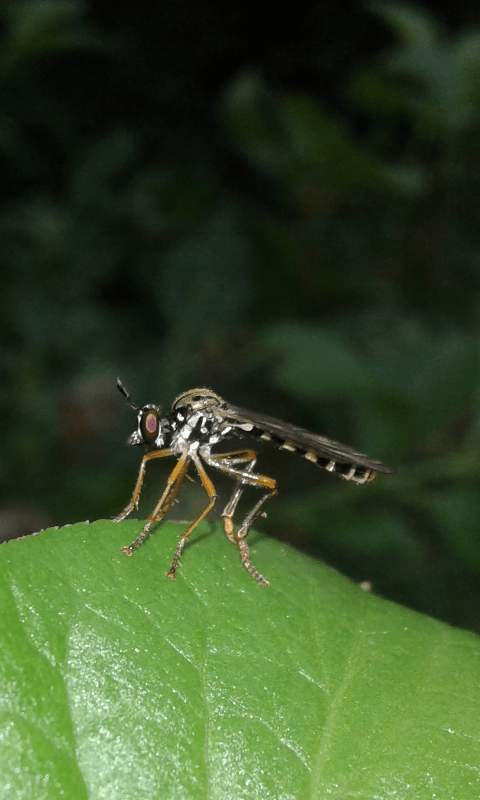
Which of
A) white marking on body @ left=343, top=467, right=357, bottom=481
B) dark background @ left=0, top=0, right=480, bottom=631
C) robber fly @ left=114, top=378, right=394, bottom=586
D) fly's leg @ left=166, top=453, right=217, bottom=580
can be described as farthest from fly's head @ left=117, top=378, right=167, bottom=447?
dark background @ left=0, top=0, right=480, bottom=631

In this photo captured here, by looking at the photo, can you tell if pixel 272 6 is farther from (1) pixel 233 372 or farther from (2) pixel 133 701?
(2) pixel 133 701

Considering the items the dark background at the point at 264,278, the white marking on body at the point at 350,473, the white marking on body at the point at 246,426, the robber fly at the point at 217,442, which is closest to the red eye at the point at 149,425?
the robber fly at the point at 217,442

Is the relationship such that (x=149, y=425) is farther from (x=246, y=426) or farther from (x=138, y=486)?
(x=246, y=426)

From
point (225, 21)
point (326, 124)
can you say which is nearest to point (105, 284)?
point (326, 124)

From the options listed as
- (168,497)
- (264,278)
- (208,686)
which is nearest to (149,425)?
(168,497)

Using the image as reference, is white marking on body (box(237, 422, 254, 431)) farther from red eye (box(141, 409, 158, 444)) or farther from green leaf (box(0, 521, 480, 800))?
green leaf (box(0, 521, 480, 800))
